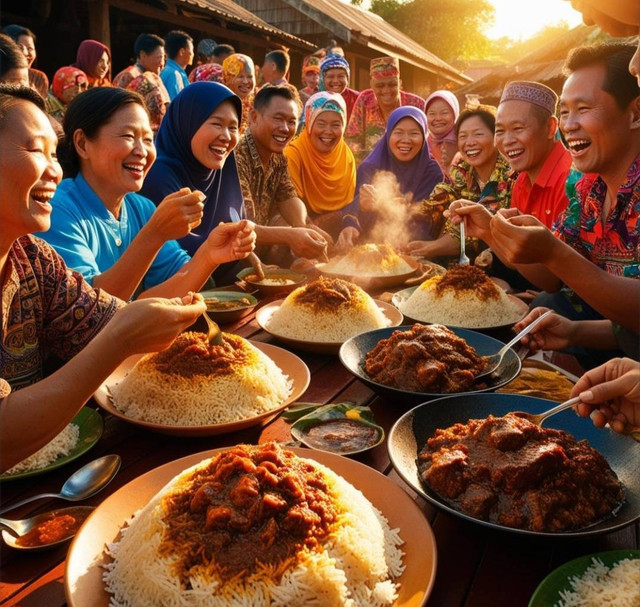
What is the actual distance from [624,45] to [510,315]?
61.4 inches

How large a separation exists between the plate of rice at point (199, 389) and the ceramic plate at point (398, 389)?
0.84 ft

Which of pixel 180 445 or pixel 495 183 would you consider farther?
pixel 495 183

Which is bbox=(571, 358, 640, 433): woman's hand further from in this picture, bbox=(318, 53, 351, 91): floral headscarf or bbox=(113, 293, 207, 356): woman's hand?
bbox=(318, 53, 351, 91): floral headscarf

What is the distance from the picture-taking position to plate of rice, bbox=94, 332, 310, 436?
5.95 ft

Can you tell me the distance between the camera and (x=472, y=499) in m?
1.39

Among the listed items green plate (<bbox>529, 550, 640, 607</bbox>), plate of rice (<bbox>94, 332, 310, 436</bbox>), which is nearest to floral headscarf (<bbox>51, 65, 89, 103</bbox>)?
plate of rice (<bbox>94, 332, 310, 436</bbox>)

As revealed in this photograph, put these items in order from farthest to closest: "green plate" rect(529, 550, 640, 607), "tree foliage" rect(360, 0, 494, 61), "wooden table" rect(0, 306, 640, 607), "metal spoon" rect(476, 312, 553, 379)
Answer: "tree foliage" rect(360, 0, 494, 61) → "metal spoon" rect(476, 312, 553, 379) → "wooden table" rect(0, 306, 640, 607) → "green plate" rect(529, 550, 640, 607)

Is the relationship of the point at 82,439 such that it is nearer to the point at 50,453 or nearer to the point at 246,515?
the point at 50,453

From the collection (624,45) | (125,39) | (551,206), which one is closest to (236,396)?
(624,45)

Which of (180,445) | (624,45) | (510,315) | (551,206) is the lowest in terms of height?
(180,445)

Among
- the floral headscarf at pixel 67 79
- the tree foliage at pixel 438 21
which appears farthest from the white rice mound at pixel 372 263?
the tree foliage at pixel 438 21

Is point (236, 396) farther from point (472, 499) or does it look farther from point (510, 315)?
point (510, 315)

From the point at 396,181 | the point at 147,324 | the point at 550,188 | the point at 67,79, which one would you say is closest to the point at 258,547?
the point at 147,324

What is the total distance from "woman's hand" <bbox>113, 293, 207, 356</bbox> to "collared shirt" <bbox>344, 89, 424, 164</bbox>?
294 inches
